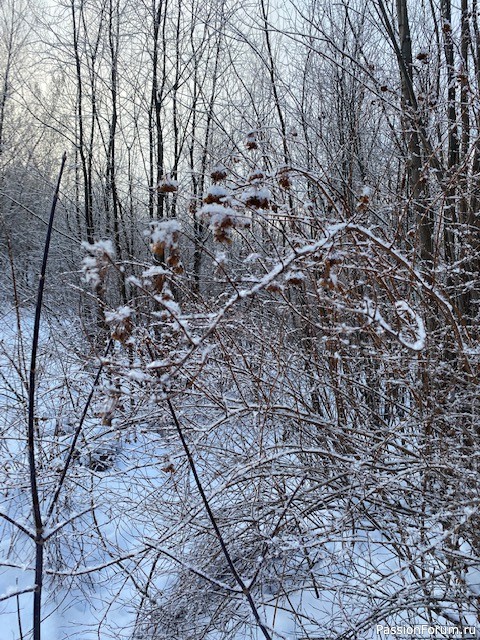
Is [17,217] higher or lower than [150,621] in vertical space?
higher

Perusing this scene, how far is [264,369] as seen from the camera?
9.25 ft

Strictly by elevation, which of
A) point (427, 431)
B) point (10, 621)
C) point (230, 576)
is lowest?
point (10, 621)

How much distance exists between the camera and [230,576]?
284cm

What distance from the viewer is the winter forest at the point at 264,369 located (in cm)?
176

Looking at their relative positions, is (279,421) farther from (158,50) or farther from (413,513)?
(158,50)

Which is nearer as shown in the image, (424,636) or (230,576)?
(424,636)

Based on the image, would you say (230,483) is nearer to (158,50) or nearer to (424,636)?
(424,636)

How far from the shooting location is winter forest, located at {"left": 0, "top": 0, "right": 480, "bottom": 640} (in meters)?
1.76

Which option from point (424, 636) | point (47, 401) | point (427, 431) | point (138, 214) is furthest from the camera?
point (138, 214)

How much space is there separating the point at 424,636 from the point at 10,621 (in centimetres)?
238

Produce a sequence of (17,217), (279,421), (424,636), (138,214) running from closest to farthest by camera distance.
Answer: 1. (424,636)
2. (279,421)
3. (138,214)
4. (17,217)

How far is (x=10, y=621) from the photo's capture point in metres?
3.06

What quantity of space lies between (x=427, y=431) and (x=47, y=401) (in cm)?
278

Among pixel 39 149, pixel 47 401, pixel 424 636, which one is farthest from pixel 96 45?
pixel 39 149
